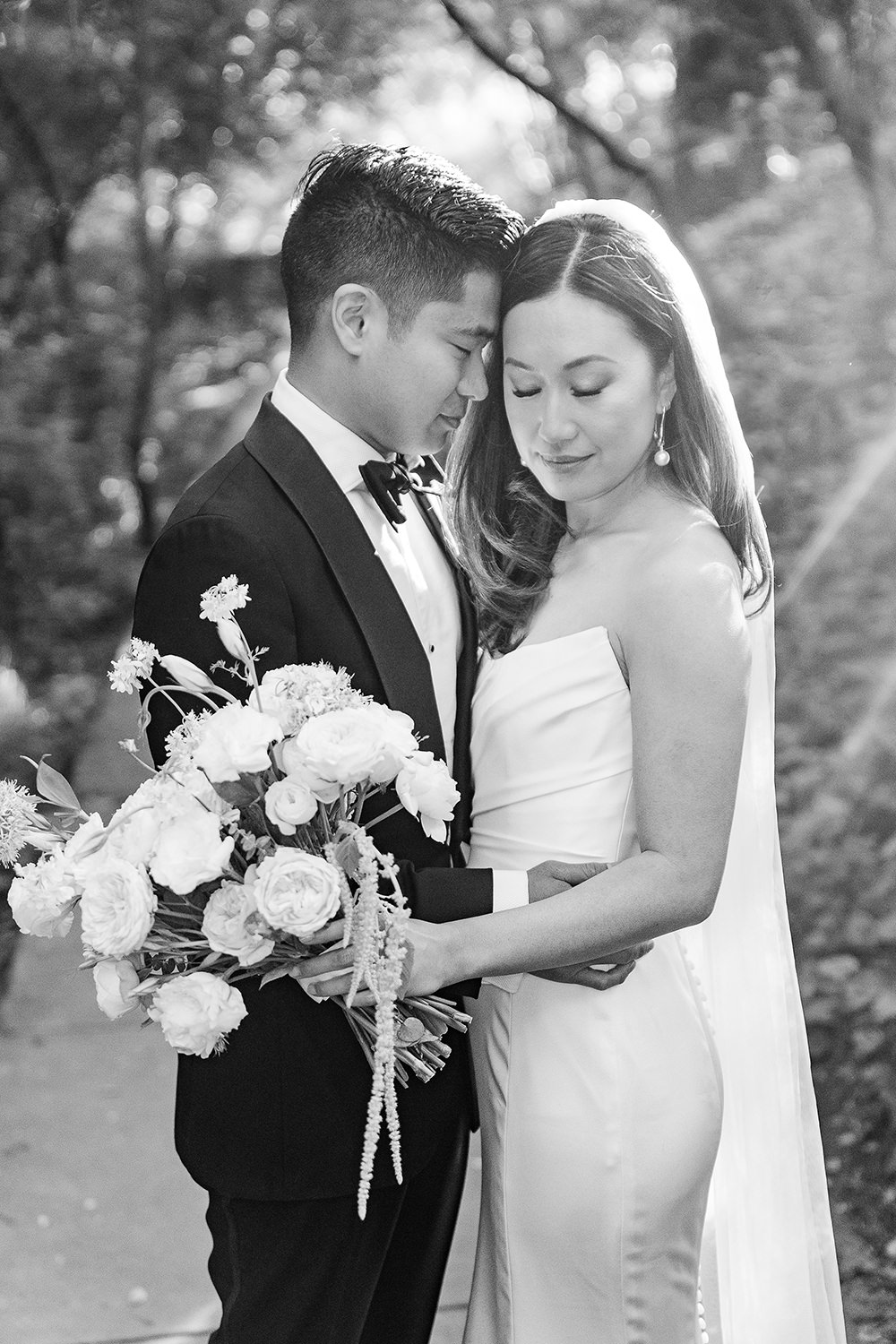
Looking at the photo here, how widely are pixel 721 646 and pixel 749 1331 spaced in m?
1.41

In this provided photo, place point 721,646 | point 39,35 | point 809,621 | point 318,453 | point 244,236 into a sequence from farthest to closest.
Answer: point 244,236 → point 39,35 → point 809,621 → point 318,453 → point 721,646

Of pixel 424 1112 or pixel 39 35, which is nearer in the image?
Answer: pixel 424 1112

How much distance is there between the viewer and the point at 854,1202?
3975 mm

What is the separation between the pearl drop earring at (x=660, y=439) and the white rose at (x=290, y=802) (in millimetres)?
1016

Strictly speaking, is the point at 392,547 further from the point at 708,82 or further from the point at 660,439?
the point at 708,82

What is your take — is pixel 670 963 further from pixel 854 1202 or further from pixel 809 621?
pixel 809 621

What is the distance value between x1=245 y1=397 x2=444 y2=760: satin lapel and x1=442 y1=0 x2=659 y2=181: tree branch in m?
5.82

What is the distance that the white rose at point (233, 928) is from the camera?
1885mm

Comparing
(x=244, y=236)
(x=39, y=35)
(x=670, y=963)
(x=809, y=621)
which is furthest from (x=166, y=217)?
(x=670, y=963)

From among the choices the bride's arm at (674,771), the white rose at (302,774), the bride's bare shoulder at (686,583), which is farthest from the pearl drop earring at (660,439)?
the white rose at (302,774)

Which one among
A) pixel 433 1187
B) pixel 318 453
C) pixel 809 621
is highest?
pixel 809 621

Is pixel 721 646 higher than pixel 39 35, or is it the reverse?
pixel 39 35

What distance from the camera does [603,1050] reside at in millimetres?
2416

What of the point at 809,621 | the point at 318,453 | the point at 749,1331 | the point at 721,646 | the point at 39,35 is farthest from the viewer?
the point at 39,35
